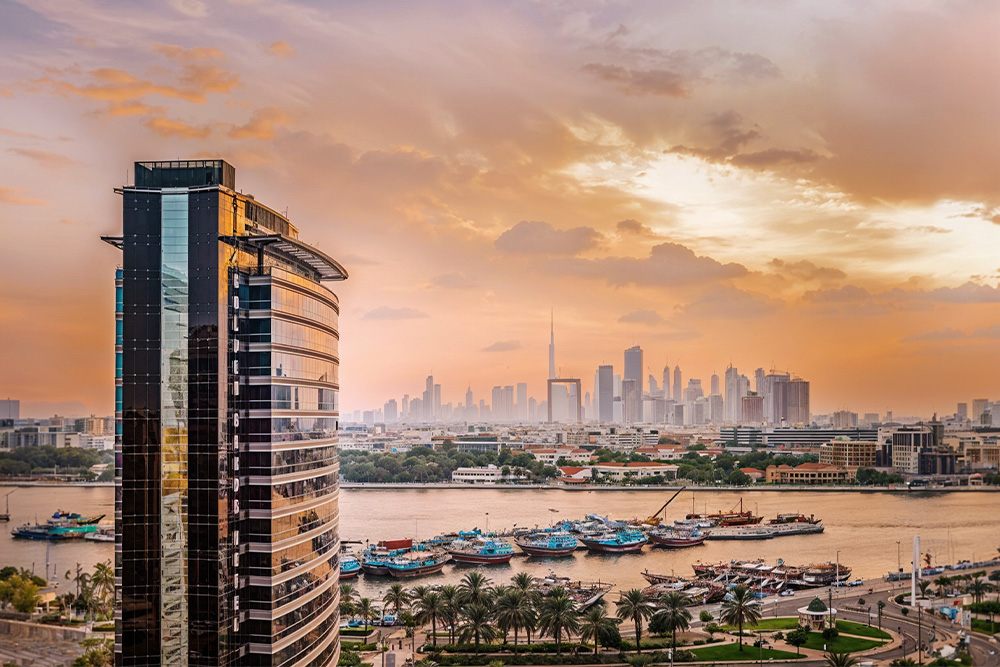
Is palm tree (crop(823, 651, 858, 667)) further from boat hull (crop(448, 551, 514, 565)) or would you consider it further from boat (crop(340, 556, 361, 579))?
boat (crop(340, 556, 361, 579))

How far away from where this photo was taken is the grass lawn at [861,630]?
36447 mm

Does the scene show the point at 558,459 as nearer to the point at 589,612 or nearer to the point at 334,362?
the point at 589,612

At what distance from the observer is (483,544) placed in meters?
61.4

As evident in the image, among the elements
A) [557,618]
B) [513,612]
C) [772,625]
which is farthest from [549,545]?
[557,618]

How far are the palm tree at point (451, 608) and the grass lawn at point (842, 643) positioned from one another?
46.1 feet

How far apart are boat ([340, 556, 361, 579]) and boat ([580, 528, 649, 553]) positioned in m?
18.1

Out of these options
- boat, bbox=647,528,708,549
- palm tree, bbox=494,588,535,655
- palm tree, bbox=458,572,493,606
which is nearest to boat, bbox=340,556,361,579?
palm tree, bbox=458,572,493,606

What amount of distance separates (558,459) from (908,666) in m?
105

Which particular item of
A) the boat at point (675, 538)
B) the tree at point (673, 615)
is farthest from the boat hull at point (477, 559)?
the tree at point (673, 615)

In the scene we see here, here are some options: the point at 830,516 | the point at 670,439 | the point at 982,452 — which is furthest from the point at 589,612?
the point at 670,439

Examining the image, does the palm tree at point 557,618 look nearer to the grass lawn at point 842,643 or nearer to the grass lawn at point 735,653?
the grass lawn at point 735,653

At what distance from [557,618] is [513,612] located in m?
1.74

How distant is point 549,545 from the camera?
206ft

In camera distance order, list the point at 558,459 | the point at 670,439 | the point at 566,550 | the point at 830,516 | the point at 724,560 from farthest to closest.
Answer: the point at 670,439
the point at 558,459
the point at 830,516
the point at 566,550
the point at 724,560
